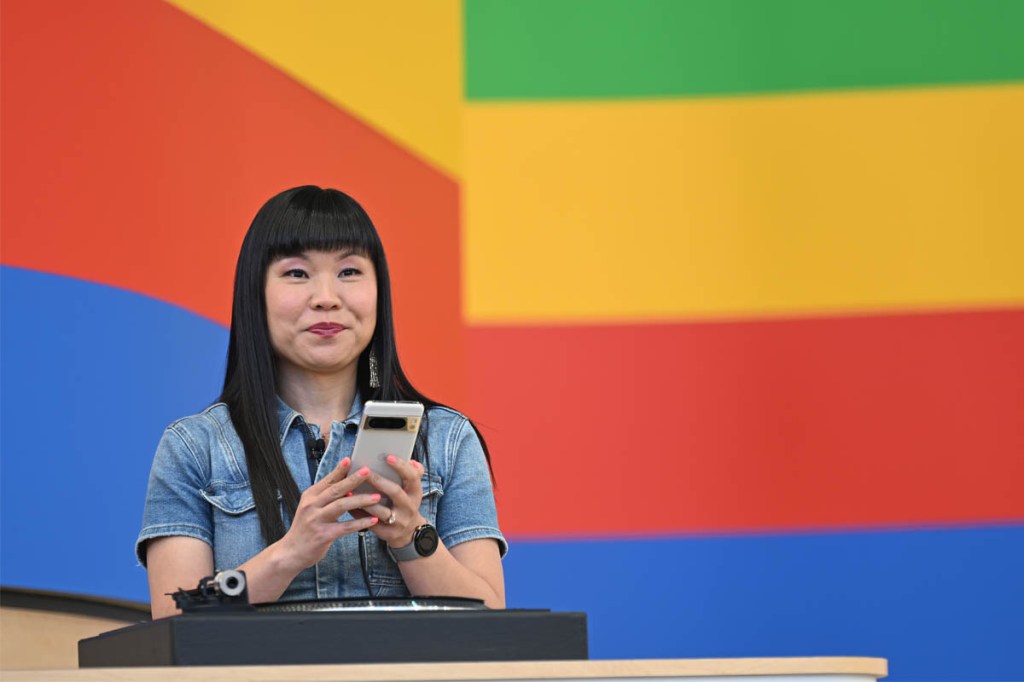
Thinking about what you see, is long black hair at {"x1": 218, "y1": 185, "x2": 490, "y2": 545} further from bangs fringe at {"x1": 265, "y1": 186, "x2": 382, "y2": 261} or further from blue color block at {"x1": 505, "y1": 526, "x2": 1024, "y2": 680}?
blue color block at {"x1": 505, "y1": 526, "x2": 1024, "y2": 680}

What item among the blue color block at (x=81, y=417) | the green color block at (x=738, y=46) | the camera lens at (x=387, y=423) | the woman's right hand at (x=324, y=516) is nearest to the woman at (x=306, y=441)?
the woman's right hand at (x=324, y=516)

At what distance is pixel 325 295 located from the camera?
1505mm

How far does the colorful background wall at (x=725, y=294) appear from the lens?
2777mm

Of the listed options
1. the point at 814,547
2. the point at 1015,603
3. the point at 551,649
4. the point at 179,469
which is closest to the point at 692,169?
the point at 814,547

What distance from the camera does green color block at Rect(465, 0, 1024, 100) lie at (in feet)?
9.52

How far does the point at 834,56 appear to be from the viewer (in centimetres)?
292

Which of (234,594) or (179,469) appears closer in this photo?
(234,594)

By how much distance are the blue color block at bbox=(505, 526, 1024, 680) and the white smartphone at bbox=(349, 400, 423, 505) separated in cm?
156

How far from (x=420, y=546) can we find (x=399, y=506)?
0.34ft

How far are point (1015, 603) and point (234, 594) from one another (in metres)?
2.09

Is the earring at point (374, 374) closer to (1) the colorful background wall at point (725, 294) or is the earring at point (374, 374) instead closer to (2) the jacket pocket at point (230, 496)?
(2) the jacket pocket at point (230, 496)

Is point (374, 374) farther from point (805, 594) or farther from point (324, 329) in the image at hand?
point (805, 594)

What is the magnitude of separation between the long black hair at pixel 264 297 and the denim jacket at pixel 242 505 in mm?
20

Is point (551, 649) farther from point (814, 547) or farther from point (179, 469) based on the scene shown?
point (814, 547)
